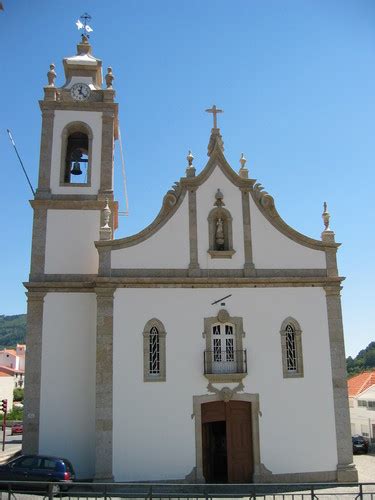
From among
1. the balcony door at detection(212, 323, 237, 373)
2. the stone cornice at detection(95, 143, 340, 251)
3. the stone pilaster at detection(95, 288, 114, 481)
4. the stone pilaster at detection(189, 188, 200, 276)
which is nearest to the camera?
the stone pilaster at detection(95, 288, 114, 481)

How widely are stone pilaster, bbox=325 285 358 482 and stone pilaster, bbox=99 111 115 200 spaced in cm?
880

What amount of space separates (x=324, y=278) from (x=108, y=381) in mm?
8129

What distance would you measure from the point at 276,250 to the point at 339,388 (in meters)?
5.13

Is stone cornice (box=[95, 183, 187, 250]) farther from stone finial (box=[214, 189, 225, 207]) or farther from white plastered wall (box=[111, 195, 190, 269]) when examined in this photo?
stone finial (box=[214, 189, 225, 207])

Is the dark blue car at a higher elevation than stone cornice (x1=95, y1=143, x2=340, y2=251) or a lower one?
lower

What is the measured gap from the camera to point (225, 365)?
57.7 feet

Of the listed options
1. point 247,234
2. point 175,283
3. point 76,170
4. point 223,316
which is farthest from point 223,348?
point 76,170

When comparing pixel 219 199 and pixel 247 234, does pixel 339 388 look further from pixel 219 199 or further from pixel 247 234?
pixel 219 199

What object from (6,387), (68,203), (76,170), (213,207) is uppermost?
(76,170)

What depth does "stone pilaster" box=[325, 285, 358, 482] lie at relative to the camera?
1741cm

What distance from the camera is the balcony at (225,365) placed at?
1727 cm

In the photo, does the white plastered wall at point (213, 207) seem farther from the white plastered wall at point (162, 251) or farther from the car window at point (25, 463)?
the car window at point (25, 463)

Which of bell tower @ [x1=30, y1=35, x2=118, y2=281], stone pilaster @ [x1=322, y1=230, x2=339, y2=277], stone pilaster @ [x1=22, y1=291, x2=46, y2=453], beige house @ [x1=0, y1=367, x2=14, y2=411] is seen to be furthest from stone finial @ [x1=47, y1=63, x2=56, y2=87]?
beige house @ [x1=0, y1=367, x2=14, y2=411]

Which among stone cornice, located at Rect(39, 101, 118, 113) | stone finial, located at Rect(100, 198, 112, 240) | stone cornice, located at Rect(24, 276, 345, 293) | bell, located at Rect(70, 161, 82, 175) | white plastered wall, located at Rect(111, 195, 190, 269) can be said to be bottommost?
stone cornice, located at Rect(24, 276, 345, 293)
